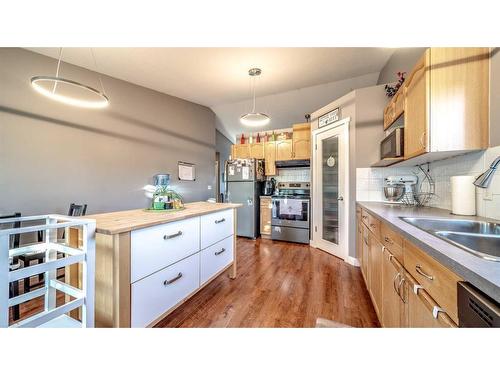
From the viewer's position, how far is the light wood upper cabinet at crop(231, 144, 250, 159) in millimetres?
4547

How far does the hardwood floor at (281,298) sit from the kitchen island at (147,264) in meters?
0.23

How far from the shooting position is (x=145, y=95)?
348 centimetres

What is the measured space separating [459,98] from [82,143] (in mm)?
4069

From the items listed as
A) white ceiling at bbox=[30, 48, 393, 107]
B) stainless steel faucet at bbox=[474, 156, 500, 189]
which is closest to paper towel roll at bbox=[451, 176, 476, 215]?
stainless steel faucet at bbox=[474, 156, 500, 189]

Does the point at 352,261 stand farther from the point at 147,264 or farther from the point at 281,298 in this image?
the point at 147,264

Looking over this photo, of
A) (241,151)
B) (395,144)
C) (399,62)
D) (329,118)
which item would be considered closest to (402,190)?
(395,144)

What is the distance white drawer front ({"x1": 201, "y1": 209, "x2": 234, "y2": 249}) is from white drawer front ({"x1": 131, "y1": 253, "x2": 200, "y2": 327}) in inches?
6.9

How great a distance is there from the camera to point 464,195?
1.33 m

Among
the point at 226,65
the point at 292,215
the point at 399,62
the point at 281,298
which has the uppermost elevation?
the point at 226,65

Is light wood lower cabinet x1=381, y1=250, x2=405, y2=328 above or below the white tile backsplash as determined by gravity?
below

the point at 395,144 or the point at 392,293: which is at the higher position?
the point at 395,144

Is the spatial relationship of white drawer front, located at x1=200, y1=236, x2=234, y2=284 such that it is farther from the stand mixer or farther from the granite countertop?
the stand mixer

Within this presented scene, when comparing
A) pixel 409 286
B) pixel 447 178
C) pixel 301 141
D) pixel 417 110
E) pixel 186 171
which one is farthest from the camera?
pixel 186 171
